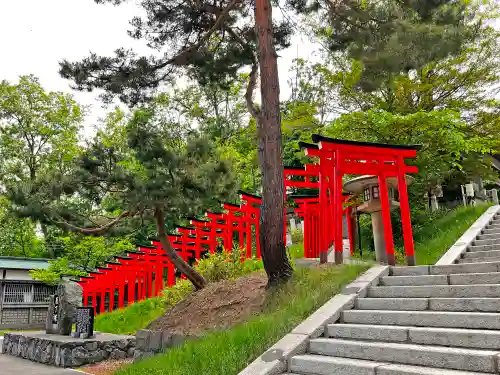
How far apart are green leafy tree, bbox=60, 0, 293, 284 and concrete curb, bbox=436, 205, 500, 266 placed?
3.19 metres

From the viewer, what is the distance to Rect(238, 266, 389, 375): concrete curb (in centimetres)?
555

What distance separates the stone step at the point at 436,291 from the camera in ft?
19.4

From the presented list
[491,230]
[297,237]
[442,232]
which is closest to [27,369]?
[442,232]

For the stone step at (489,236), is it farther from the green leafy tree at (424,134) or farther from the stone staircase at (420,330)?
the stone staircase at (420,330)

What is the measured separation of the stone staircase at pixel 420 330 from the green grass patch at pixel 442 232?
4384 mm

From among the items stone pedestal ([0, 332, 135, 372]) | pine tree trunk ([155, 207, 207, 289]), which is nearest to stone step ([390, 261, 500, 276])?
pine tree trunk ([155, 207, 207, 289])

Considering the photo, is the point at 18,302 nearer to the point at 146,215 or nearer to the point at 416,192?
the point at 146,215

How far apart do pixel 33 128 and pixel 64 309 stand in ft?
67.6

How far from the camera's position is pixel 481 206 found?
1538 cm

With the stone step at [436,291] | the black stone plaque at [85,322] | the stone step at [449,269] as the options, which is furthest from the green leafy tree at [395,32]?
the black stone plaque at [85,322]

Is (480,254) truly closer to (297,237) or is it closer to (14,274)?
(297,237)

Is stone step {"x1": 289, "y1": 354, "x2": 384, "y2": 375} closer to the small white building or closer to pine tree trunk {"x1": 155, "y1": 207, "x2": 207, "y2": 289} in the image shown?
pine tree trunk {"x1": 155, "y1": 207, "x2": 207, "y2": 289}

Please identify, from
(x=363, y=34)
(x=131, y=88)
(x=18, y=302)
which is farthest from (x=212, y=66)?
(x=18, y=302)

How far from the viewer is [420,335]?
17.2ft
